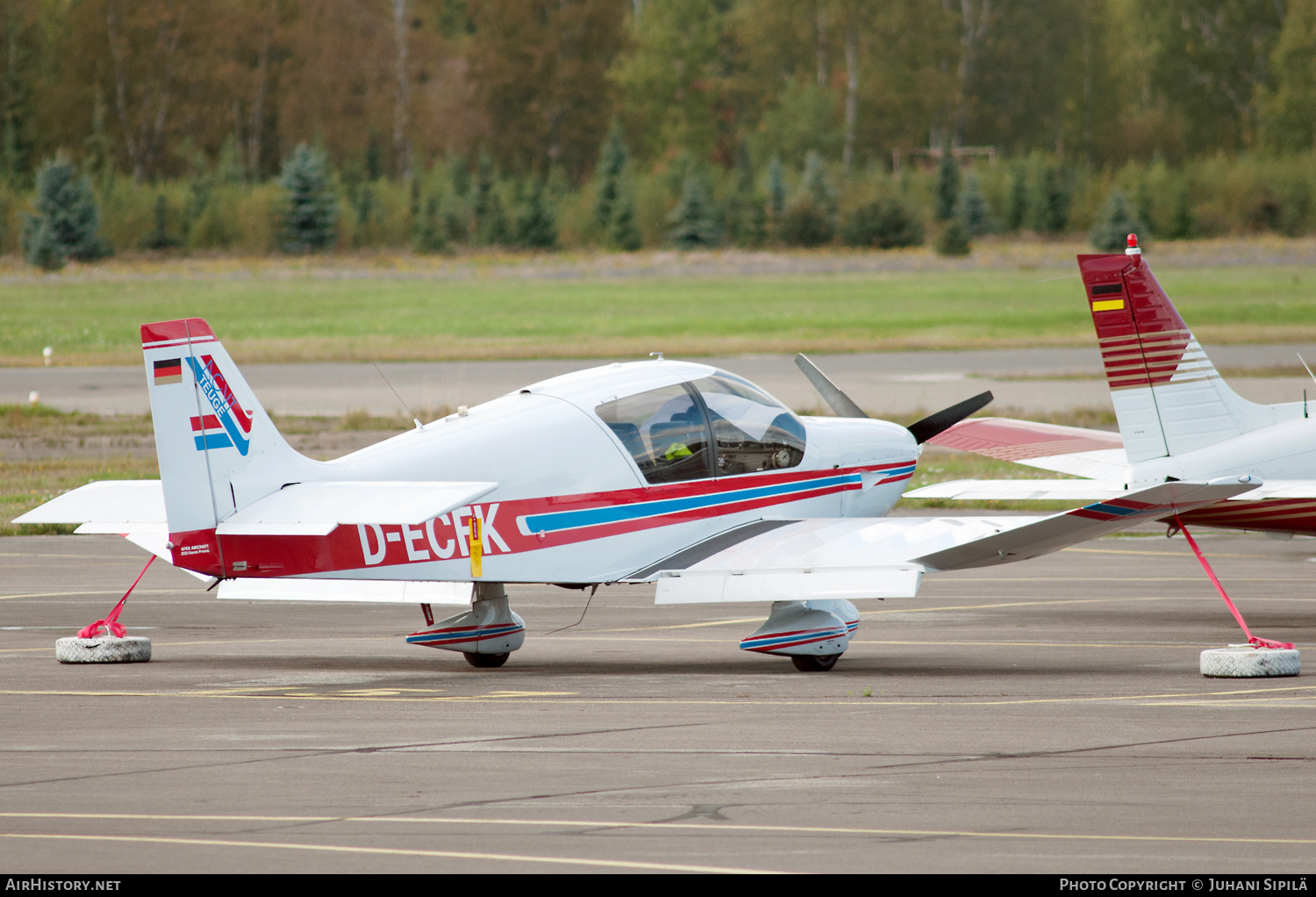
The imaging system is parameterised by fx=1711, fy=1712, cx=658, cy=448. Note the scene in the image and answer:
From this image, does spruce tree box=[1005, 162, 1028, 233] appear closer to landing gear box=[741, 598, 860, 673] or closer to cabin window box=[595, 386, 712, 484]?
cabin window box=[595, 386, 712, 484]

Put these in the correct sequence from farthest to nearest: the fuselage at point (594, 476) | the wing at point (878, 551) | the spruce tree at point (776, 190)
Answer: the spruce tree at point (776, 190) → the fuselage at point (594, 476) → the wing at point (878, 551)

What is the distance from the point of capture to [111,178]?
9288 cm

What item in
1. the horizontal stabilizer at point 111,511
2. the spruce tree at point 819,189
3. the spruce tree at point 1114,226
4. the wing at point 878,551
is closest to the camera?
the wing at point 878,551

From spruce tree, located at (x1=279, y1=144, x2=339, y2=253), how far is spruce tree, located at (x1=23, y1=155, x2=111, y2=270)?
965 centimetres

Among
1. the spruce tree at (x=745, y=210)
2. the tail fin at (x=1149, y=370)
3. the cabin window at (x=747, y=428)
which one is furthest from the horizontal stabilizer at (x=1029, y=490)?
the spruce tree at (x=745, y=210)

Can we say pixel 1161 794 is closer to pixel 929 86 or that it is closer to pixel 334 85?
pixel 929 86

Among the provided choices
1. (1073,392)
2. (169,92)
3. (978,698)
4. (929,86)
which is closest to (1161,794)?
(978,698)

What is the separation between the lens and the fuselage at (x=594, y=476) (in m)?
11.5

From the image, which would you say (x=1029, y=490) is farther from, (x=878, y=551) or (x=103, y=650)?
(x=103, y=650)

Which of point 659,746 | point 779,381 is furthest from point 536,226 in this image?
point 659,746

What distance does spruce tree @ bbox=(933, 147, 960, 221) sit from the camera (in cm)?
9225

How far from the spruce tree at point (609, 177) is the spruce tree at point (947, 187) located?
1738 centimetres

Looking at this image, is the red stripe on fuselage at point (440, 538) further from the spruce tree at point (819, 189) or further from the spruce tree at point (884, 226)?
the spruce tree at point (819, 189)

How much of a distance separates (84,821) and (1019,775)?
4.55m
